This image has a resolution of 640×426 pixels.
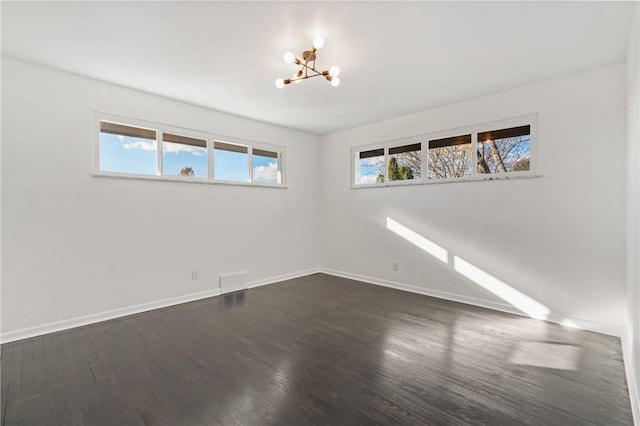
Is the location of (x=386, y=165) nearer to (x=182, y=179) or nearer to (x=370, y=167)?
(x=370, y=167)

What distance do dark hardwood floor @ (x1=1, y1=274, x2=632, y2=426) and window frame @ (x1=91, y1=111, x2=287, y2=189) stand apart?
5.72 ft

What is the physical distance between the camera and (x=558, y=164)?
338cm

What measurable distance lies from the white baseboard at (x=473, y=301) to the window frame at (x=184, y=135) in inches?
84.1

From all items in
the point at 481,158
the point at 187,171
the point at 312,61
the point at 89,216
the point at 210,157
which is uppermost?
the point at 312,61

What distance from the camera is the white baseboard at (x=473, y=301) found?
10.1 feet

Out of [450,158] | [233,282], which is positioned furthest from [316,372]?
[450,158]

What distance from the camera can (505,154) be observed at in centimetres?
384

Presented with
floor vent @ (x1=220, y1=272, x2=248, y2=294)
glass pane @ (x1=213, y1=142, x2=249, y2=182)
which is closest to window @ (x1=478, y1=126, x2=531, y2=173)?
glass pane @ (x1=213, y1=142, x2=249, y2=182)

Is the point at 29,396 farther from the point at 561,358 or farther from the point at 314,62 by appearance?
the point at 561,358

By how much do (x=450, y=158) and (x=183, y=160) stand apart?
3.84 m

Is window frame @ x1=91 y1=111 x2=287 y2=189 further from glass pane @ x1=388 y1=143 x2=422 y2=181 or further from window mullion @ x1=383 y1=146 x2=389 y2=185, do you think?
glass pane @ x1=388 y1=143 x2=422 y2=181

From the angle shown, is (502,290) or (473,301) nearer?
(502,290)

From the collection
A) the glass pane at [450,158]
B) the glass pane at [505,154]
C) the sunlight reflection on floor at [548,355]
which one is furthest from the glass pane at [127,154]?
the sunlight reflection on floor at [548,355]

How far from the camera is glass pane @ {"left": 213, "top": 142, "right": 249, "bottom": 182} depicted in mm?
4613
